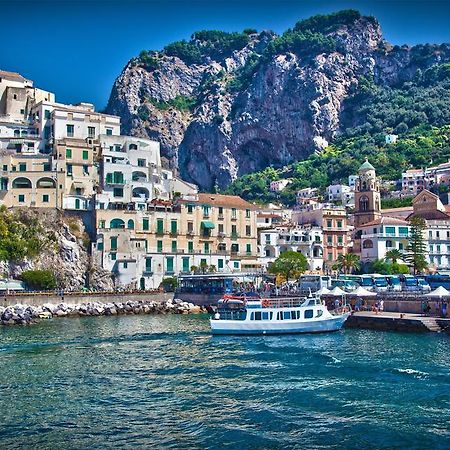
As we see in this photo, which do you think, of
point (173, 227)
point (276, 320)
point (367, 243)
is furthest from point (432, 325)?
point (367, 243)

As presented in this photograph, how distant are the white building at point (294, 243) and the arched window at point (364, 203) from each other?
49.4 feet

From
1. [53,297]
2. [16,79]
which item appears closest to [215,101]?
[16,79]

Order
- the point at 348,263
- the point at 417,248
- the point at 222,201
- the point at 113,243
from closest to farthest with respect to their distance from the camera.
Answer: the point at 113,243 < the point at 417,248 < the point at 348,263 < the point at 222,201

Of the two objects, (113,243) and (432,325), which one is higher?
(113,243)

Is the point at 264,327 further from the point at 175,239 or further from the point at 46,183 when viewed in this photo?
the point at 46,183

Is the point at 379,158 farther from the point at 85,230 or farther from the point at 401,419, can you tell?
the point at 401,419

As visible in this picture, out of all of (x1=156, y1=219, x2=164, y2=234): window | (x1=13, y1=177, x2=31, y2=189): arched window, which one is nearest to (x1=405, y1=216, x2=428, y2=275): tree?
(x1=156, y1=219, x2=164, y2=234): window

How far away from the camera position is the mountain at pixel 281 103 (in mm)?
172000

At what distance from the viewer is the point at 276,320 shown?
44000 millimetres

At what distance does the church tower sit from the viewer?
9512cm

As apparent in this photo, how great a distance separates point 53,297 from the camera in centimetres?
6006

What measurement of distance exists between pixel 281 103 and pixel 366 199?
85620 mm

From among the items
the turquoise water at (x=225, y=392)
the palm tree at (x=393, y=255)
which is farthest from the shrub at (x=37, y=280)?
the palm tree at (x=393, y=255)

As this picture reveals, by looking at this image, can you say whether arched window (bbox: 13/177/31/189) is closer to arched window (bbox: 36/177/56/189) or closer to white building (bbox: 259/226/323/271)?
arched window (bbox: 36/177/56/189)
